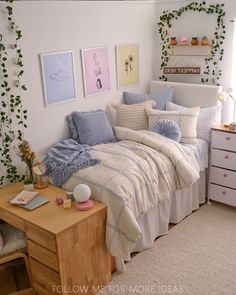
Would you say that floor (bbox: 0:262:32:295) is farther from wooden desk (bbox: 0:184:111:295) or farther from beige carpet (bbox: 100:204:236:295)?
beige carpet (bbox: 100:204:236:295)

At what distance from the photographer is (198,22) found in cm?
302

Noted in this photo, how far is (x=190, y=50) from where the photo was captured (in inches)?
123

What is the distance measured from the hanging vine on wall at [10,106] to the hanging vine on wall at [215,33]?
1.25 meters

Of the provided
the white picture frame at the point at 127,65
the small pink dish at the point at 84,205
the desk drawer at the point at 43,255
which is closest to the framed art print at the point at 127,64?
the white picture frame at the point at 127,65

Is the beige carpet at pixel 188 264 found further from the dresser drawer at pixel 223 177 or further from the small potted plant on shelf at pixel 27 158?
the small potted plant on shelf at pixel 27 158

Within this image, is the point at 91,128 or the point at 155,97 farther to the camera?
the point at 155,97

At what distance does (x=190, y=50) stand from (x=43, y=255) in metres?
2.22

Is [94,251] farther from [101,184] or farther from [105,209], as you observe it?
[101,184]

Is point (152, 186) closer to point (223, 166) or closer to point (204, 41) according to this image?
point (223, 166)

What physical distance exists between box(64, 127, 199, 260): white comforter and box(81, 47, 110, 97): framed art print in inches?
15.8

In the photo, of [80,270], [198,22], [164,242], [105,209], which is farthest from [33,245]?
[198,22]

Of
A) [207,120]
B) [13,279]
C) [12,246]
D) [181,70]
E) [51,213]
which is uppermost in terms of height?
[181,70]

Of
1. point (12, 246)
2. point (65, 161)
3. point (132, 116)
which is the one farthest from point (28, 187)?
point (132, 116)

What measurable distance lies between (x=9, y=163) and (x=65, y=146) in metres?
0.42
